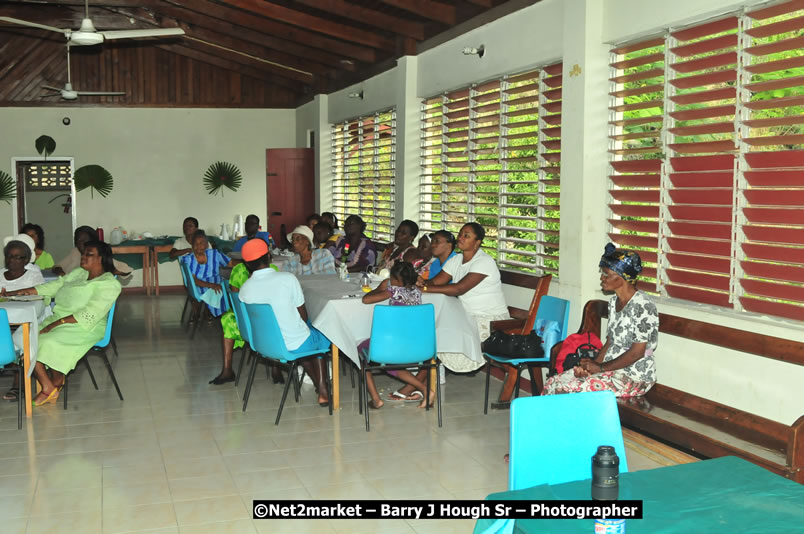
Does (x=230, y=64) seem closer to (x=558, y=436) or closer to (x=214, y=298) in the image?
Answer: (x=214, y=298)

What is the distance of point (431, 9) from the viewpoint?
7.82 metres

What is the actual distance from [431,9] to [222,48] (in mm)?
5462

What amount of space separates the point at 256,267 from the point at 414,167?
353 centimetres

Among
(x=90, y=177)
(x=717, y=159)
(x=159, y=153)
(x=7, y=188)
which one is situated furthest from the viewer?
(x=159, y=153)

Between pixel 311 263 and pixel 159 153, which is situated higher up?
A: pixel 159 153

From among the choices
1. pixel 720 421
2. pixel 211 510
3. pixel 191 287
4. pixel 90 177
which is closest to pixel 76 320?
pixel 211 510

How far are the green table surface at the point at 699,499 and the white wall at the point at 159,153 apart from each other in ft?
41.0

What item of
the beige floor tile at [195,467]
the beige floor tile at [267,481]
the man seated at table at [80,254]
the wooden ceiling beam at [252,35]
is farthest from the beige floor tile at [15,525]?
the wooden ceiling beam at [252,35]

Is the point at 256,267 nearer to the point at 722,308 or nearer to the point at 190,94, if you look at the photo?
the point at 722,308

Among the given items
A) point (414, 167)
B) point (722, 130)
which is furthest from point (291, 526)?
point (414, 167)

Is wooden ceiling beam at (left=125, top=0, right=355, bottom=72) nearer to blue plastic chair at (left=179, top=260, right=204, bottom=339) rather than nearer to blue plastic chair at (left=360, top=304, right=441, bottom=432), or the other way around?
blue plastic chair at (left=179, top=260, right=204, bottom=339)

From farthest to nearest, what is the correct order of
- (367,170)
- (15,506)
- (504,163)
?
(367,170)
(504,163)
(15,506)

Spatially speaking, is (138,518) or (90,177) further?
(90,177)

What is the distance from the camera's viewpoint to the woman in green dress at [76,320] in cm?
595
